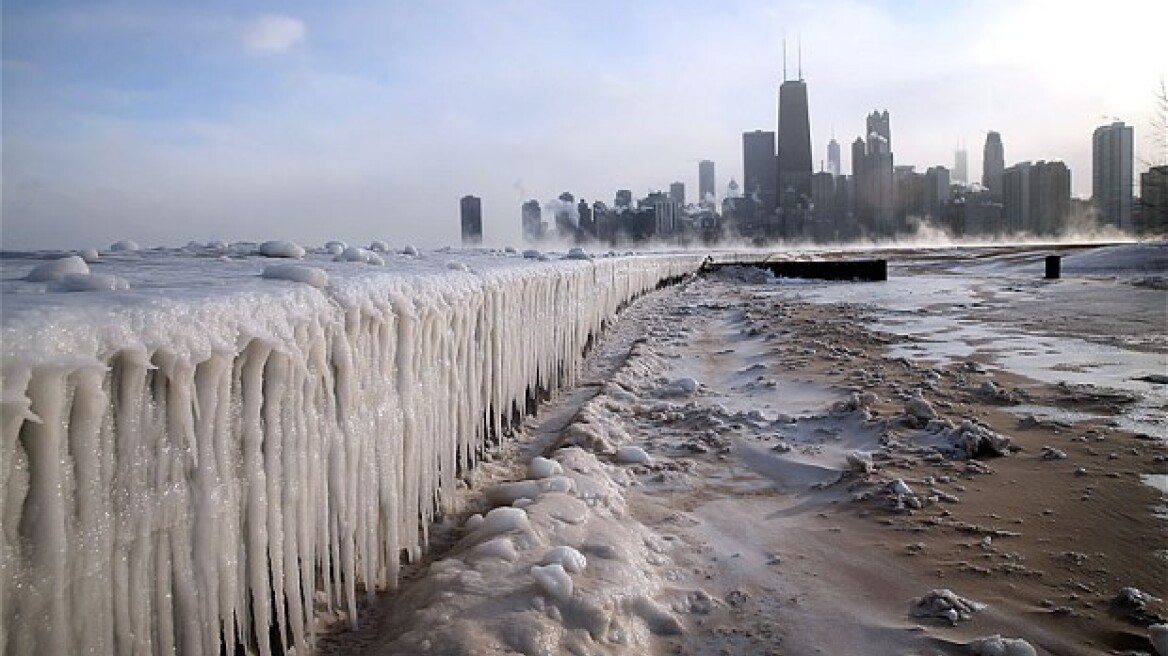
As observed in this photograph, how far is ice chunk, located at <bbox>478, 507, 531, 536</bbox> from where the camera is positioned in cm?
335

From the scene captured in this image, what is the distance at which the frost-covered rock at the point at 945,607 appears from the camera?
9.43ft

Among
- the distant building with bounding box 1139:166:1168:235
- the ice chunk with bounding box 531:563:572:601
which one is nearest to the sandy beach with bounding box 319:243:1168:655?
the ice chunk with bounding box 531:563:572:601

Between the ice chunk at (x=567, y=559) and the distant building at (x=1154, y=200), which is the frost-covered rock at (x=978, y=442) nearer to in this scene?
the ice chunk at (x=567, y=559)

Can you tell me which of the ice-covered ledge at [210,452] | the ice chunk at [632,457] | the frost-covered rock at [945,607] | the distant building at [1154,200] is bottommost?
the frost-covered rock at [945,607]

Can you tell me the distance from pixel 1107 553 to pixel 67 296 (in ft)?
13.1

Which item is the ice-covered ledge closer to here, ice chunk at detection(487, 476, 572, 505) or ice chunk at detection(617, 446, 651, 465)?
ice chunk at detection(487, 476, 572, 505)

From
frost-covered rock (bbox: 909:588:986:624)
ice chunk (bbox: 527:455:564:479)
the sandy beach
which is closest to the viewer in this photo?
the sandy beach

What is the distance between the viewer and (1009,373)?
288 inches

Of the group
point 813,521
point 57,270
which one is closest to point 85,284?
point 57,270

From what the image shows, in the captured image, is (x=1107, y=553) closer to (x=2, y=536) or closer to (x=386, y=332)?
(x=386, y=332)

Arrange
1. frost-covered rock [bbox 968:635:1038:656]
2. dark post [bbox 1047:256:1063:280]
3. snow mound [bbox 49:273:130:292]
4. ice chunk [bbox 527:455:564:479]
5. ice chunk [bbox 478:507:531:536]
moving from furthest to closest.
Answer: dark post [bbox 1047:256:1063:280]
ice chunk [bbox 527:455:564:479]
ice chunk [bbox 478:507:531:536]
frost-covered rock [bbox 968:635:1038:656]
snow mound [bbox 49:273:130:292]

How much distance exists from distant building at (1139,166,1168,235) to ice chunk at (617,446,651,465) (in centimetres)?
3532

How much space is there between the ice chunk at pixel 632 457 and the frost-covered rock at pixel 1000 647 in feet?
7.83

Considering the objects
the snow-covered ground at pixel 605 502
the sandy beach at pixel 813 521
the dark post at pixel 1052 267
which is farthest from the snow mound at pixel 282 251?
the dark post at pixel 1052 267
